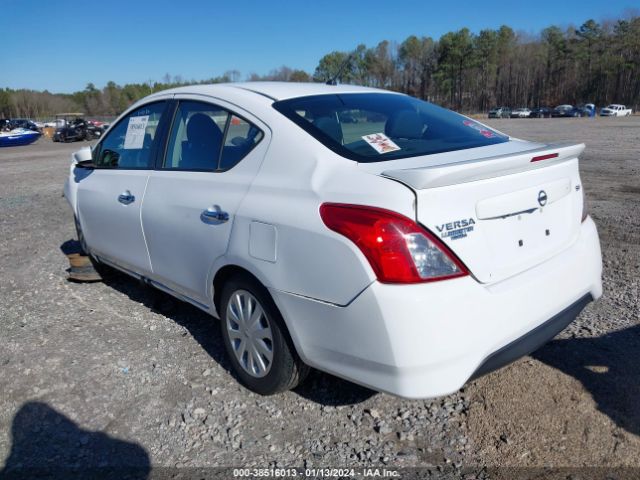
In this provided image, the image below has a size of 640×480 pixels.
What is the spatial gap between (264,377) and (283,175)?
43.5 inches

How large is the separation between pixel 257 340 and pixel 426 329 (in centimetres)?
109

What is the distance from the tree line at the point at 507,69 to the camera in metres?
83.8

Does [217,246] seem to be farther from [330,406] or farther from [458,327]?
[458,327]

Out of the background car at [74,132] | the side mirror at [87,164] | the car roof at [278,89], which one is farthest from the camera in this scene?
the background car at [74,132]

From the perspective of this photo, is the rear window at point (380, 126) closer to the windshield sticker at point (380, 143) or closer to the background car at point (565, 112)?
the windshield sticker at point (380, 143)

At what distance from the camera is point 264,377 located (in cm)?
280

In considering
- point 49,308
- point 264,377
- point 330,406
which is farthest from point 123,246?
point 330,406

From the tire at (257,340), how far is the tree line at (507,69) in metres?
76.4

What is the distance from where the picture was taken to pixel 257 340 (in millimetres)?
2797

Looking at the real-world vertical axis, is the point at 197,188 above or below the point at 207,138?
below

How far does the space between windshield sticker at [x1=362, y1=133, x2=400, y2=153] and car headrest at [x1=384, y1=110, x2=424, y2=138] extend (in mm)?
111

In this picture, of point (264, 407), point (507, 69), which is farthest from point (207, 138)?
point (507, 69)

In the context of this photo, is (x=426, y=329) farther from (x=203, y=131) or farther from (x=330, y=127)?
(x=203, y=131)

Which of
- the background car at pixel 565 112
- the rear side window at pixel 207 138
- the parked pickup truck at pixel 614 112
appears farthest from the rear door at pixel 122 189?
the background car at pixel 565 112
